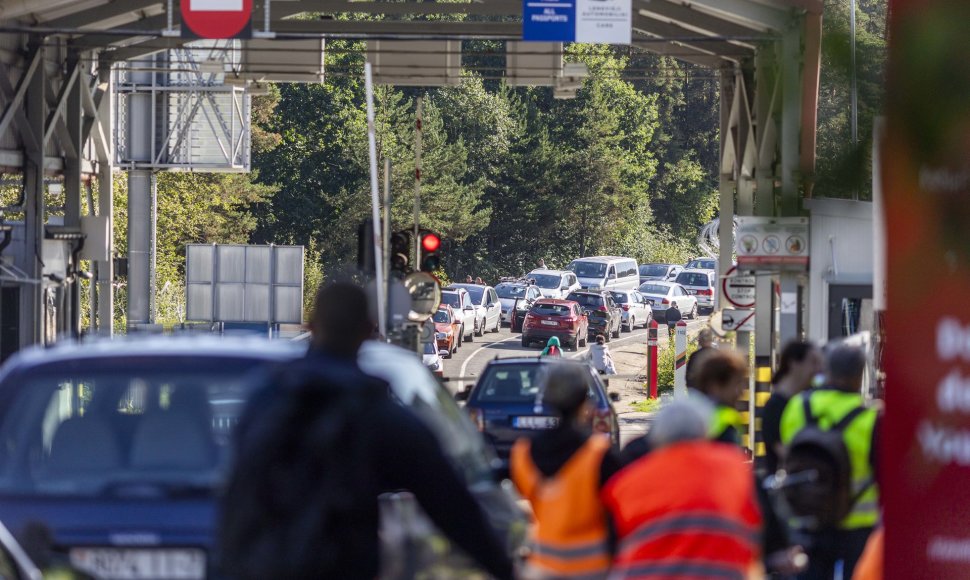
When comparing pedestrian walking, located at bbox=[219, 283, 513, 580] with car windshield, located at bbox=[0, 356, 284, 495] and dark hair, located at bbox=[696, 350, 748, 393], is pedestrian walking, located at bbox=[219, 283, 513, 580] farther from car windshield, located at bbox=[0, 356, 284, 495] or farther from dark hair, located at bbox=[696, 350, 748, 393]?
dark hair, located at bbox=[696, 350, 748, 393]

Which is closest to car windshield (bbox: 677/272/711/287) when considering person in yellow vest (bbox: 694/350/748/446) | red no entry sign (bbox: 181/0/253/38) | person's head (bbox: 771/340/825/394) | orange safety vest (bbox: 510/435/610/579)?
red no entry sign (bbox: 181/0/253/38)

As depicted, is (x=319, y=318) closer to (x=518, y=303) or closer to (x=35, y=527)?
Answer: (x=35, y=527)

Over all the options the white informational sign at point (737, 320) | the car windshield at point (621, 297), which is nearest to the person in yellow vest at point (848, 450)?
the white informational sign at point (737, 320)

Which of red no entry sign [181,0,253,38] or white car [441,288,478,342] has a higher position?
red no entry sign [181,0,253,38]

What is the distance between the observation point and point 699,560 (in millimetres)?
4770

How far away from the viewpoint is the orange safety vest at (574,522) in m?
5.96

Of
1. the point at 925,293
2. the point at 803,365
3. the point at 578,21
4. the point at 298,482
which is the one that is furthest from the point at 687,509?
the point at 578,21

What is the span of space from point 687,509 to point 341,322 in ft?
4.74

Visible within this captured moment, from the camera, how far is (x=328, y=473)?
140 inches

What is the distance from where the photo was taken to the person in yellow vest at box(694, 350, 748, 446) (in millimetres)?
6531

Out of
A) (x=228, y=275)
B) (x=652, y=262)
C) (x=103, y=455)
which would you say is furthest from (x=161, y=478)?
(x=652, y=262)

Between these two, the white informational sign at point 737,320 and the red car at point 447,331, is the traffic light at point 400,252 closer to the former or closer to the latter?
the white informational sign at point 737,320

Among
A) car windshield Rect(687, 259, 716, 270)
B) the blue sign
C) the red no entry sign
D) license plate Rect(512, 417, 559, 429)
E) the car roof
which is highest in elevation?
the blue sign

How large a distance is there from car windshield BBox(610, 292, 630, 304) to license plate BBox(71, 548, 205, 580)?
1999 inches
